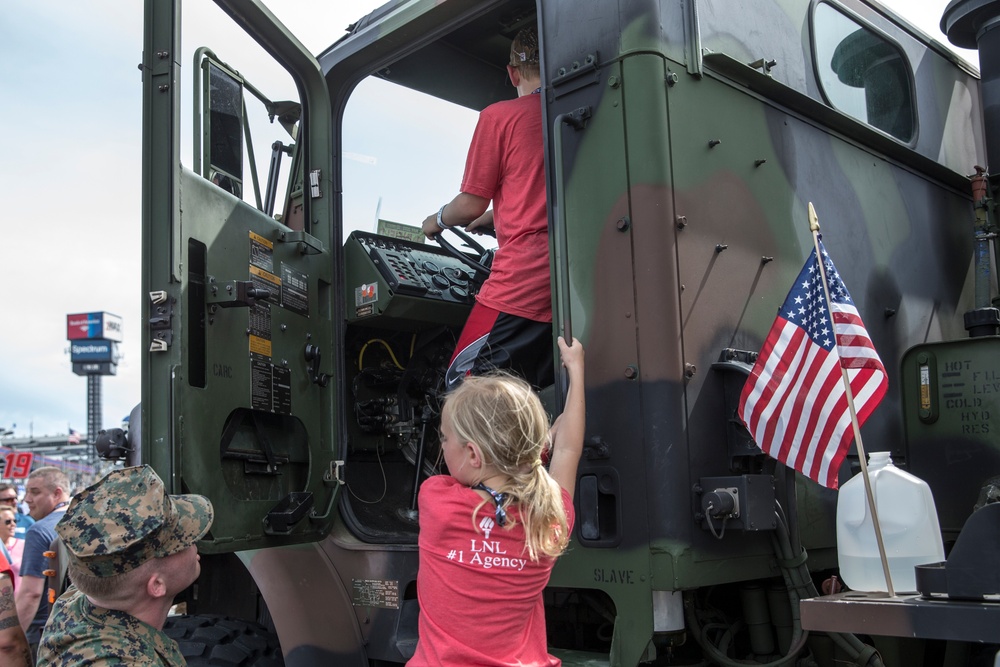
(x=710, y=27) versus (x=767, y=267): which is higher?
(x=710, y=27)

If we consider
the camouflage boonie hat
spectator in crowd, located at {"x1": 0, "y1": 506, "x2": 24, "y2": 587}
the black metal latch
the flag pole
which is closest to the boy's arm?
the flag pole

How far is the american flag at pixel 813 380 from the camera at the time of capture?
97.1 inches

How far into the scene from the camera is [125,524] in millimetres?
2049

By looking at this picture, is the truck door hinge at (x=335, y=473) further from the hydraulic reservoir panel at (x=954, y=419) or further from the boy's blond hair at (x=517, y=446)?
the hydraulic reservoir panel at (x=954, y=419)

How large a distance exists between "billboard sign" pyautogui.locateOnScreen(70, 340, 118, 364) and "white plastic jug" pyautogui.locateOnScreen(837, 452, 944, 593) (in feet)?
327

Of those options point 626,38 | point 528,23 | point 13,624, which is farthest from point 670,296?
point 13,624

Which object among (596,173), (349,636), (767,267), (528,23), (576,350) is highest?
(528,23)

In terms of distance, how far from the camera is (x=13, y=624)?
3.84m

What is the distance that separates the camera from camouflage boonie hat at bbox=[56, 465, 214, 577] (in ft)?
6.59

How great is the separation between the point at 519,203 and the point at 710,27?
0.81 m

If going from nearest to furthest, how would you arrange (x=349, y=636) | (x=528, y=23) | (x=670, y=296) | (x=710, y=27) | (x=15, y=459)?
(x=670, y=296) → (x=710, y=27) → (x=349, y=636) → (x=528, y=23) → (x=15, y=459)

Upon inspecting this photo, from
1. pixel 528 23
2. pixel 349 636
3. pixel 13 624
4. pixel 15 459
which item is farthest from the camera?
pixel 15 459

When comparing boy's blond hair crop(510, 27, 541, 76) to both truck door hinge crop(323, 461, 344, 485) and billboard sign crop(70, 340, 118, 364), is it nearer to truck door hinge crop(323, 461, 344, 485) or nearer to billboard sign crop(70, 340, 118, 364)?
truck door hinge crop(323, 461, 344, 485)

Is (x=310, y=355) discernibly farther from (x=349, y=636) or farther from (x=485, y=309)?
(x=349, y=636)
